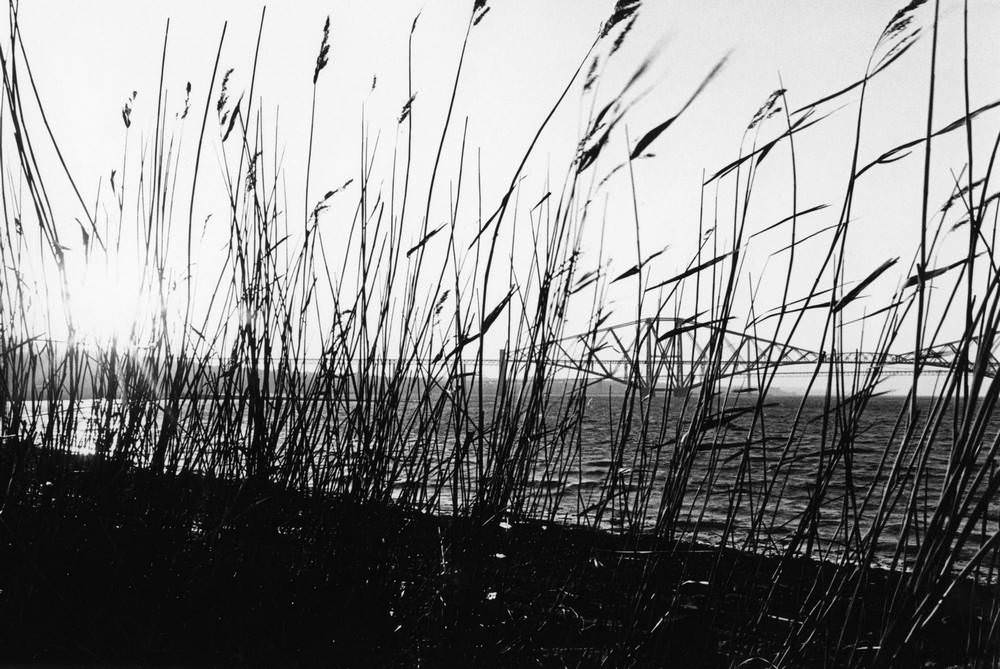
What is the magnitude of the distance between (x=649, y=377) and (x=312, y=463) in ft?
1.78

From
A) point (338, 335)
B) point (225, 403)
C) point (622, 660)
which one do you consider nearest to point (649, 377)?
point (622, 660)

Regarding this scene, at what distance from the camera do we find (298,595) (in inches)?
37.6

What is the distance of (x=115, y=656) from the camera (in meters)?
0.86

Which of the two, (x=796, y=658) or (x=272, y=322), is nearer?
(x=796, y=658)

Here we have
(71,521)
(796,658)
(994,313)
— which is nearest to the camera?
(994,313)

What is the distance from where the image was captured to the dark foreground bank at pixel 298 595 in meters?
0.88

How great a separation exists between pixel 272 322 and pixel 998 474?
0.98 m

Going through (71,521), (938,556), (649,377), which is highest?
(649,377)

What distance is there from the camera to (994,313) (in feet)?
2.14

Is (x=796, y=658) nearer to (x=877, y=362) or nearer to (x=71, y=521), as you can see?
(x=877, y=362)

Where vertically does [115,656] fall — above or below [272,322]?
below

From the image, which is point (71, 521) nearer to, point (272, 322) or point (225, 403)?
point (225, 403)

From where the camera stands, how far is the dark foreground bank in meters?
0.88

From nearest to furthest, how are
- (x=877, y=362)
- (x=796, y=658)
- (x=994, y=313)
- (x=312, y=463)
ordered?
(x=994, y=313) < (x=796, y=658) < (x=877, y=362) < (x=312, y=463)
